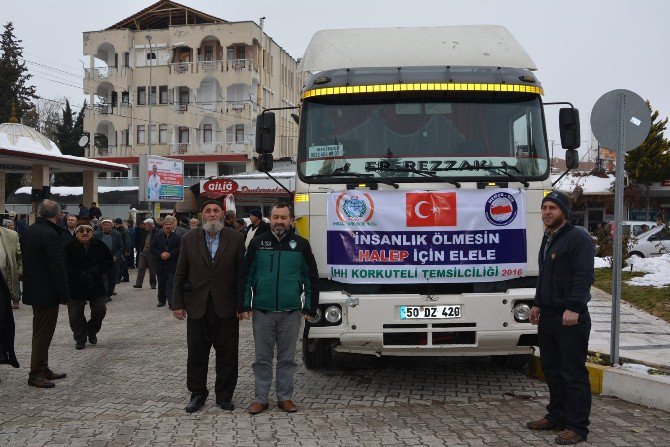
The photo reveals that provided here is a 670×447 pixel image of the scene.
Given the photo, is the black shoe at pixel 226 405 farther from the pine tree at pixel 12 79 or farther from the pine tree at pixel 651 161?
the pine tree at pixel 12 79

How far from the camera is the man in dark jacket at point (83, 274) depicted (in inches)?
380

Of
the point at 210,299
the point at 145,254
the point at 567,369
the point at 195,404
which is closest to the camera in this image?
Result: the point at 567,369

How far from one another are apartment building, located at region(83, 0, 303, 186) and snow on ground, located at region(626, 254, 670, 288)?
39.6 meters

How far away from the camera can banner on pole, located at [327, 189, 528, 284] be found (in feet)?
21.7

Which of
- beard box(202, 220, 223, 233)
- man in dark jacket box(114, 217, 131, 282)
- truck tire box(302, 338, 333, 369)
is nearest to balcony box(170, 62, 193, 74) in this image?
man in dark jacket box(114, 217, 131, 282)

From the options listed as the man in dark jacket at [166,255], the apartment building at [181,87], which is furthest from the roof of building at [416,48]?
the apartment building at [181,87]

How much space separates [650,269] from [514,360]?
487 inches

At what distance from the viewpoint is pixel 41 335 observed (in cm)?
756

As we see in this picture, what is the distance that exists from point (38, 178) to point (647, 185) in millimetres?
35591

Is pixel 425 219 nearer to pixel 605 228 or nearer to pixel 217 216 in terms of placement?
pixel 217 216

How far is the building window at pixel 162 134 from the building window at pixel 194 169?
117 inches

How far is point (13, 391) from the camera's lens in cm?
723

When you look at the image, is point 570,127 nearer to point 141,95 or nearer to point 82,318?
point 82,318

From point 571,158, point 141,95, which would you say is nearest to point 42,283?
point 571,158
